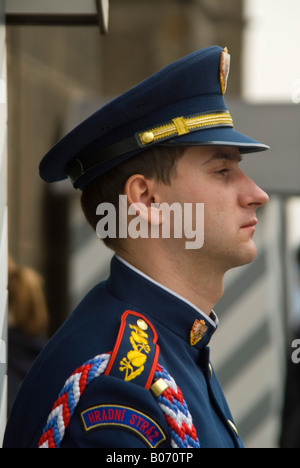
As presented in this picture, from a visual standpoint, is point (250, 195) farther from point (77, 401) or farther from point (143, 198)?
point (77, 401)

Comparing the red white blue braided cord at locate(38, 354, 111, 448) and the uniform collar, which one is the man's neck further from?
the red white blue braided cord at locate(38, 354, 111, 448)

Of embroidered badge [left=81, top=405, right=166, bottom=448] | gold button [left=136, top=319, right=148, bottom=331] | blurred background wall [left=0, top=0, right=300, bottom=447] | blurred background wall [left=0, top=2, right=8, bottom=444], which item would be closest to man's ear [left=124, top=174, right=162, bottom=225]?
gold button [left=136, top=319, right=148, bottom=331]

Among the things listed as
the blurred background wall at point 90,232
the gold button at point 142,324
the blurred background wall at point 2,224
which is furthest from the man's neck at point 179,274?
the blurred background wall at point 90,232

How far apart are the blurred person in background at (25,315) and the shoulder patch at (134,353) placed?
2.72 metres

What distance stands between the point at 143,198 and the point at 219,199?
0.64ft

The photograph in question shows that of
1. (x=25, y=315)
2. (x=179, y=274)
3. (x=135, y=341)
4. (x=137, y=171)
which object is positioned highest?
(x=137, y=171)

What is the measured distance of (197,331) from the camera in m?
2.47

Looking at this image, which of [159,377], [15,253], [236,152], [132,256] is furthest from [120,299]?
[15,253]

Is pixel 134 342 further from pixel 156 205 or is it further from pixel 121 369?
pixel 156 205

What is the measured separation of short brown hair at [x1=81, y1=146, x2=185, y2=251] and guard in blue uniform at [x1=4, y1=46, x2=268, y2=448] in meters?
0.02

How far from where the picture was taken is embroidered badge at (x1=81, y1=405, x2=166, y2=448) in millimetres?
2102

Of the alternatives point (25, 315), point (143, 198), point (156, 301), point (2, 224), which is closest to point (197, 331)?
point (156, 301)

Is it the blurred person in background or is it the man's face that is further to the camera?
the blurred person in background
